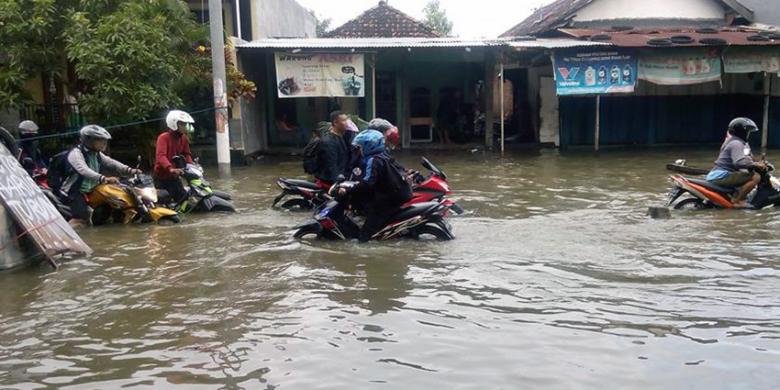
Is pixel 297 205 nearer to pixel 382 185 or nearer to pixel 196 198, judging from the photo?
pixel 196 198

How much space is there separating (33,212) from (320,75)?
1111 centimetres

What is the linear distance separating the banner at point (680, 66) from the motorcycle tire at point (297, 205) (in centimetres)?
1120

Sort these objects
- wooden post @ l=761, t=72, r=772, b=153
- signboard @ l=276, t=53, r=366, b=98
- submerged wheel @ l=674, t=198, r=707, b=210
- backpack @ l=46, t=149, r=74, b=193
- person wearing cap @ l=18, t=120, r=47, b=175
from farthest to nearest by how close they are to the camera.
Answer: wooden post @ l=761, t=72, r=772, b=153, signboard @ l=276, t=53, r=366, b=98, person wearing cap @ l=18, t=120, r=47, b=175, submerged wheel @ l=674, t=198, r=707, b=210, backpack @ l=46, t=149, r=74, b=193

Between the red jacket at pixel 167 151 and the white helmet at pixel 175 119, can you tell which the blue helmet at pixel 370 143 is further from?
the red jacket at pixel 167 151

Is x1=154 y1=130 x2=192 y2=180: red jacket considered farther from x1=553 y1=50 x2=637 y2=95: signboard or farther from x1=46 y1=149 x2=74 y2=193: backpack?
x1=553 y1=50 x2=637 y2=95: signboard

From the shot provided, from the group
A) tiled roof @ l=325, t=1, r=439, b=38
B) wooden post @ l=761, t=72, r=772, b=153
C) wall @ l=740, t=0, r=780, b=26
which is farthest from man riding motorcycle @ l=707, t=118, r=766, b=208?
tiled roof @ l=325, t=1, r=439, b=38

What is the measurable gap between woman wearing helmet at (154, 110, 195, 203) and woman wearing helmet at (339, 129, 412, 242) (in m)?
3.24

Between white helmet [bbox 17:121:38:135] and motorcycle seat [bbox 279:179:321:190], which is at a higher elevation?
white helmet [bbox 17:121:38:135]

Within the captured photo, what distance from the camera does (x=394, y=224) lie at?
25.4 ft

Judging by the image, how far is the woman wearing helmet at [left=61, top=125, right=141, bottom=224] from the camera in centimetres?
892

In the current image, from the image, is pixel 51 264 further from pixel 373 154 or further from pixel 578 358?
pixel 578 358

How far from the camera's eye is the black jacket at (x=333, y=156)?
9344 mm

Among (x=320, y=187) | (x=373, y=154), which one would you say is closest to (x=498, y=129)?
(x=320, y=187)

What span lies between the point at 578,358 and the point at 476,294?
1.52 metres
